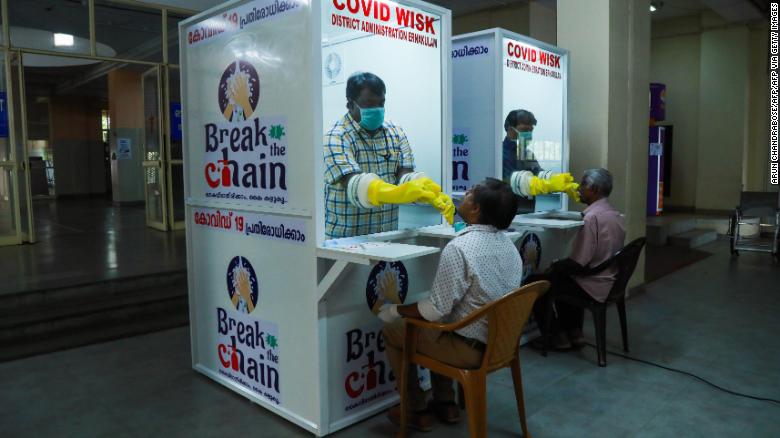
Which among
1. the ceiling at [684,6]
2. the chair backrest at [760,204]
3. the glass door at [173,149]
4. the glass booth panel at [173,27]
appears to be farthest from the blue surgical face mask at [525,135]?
the glass door at [173,149]

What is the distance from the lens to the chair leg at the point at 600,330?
138 inches

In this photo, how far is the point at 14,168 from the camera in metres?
6.60

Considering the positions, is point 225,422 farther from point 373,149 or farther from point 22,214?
point 22,214

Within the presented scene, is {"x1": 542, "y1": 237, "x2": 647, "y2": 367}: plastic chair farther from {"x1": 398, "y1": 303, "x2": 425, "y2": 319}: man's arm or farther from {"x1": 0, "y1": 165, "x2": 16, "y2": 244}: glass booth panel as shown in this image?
{"x1": 0, "y1": 165, "x2": 16, "y2": 244}: glass booth panel

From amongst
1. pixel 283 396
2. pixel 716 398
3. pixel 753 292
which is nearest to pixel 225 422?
pixel 283 396

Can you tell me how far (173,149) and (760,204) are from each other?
319 inches

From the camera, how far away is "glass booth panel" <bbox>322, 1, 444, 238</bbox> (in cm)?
275

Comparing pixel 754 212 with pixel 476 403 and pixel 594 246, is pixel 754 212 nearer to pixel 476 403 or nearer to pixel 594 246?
pixel 594 246

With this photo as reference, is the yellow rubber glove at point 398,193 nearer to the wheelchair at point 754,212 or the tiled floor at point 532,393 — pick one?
the tiled floor at point 532,393

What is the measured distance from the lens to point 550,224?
3807mm

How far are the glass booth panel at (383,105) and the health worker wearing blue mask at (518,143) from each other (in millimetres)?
994

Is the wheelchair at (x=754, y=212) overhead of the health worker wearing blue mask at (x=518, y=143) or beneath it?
beneath

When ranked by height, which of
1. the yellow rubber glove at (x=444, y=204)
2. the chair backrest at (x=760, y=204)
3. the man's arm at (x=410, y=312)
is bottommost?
the man's arm at (x=410, y=312)

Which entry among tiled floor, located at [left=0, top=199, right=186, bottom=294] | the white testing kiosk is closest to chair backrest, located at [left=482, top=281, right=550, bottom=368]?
the white testing kiosk
